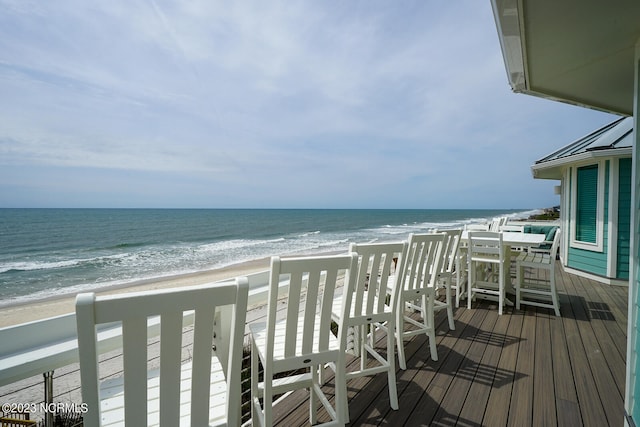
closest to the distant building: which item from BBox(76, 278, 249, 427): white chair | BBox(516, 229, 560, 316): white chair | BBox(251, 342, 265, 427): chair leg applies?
BBox(516, 229, 560, 316): white chair

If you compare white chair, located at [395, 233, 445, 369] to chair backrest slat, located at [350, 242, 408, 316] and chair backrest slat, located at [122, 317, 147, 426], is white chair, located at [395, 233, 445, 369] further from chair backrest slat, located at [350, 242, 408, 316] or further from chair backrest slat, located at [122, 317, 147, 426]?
chair backrest slat, located at [122, 317, 147, 426]

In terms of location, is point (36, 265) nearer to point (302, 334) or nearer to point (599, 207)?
point (302, 334)

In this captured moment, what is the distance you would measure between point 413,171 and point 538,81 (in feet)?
110

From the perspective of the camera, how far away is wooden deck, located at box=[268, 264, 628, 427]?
1.70 metres

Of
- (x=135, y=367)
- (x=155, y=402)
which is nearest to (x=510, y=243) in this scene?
(x=155, y=402)

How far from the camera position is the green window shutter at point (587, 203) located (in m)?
4.97

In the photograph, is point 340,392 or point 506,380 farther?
point 506,380

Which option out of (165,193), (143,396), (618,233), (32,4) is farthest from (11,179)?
(618,233)

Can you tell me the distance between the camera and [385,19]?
6.09 meters

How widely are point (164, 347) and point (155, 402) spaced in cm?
53

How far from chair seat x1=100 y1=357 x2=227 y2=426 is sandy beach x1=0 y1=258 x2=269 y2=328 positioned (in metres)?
7.25

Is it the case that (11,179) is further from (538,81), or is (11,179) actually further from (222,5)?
(538,81)

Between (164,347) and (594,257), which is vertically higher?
(164,347)

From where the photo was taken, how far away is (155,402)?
3.68 ft
